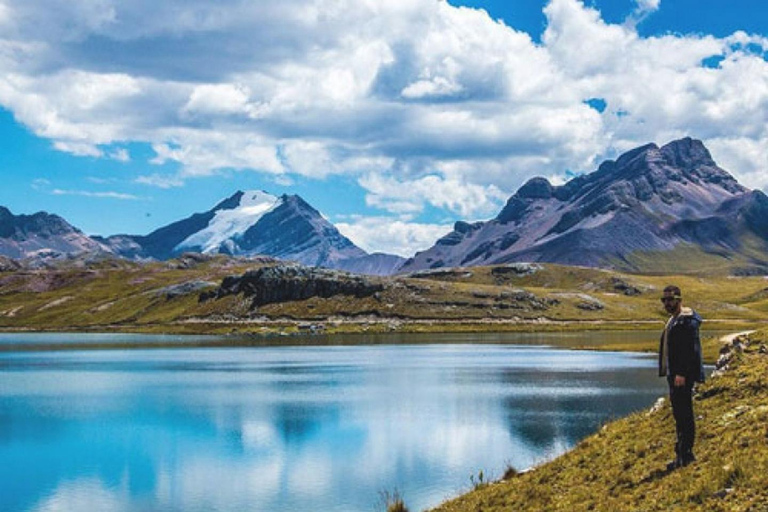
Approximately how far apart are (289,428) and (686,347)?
54.5 metres

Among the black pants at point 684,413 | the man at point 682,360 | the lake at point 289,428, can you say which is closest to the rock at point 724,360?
the black pants at point 684,413

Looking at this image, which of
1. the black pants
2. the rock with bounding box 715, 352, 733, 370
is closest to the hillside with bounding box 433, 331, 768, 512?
the rock with bounding box 715, 352, 733, 370

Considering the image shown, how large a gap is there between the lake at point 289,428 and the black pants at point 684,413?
837 inches

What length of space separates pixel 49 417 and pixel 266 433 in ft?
89.0

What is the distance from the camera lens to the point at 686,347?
23375 millimetres

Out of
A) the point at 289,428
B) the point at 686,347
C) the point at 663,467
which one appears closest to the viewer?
the point at 686,347

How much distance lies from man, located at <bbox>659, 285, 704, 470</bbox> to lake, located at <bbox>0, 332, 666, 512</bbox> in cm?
2187

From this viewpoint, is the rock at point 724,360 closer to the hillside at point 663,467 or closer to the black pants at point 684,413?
the hillside at point 663,467

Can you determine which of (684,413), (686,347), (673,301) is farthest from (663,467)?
(673,301)

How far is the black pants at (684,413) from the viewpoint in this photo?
2348 cm

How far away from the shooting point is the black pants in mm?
23484

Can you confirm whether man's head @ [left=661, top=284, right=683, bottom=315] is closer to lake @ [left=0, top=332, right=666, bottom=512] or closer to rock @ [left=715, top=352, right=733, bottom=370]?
rock @ [left=715, top=352, right=733, bottom=370]

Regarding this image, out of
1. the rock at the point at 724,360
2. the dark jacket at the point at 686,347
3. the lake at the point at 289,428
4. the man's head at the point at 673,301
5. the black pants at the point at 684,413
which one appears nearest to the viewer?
the dark jacket at the point at 686,347

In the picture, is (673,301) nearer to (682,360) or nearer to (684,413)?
(682,360)
